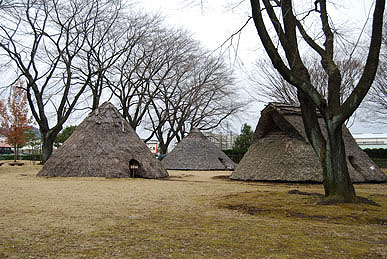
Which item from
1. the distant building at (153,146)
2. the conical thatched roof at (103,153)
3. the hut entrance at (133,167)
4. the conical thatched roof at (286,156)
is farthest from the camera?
the distant building at (153,146)

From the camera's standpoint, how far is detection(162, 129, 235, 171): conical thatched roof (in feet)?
81.3

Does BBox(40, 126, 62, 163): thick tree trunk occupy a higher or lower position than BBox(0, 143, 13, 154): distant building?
lower

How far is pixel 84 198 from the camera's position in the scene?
26.0 feet

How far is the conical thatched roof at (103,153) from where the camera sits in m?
14.4

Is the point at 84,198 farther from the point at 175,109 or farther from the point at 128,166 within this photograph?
the point at 175,109

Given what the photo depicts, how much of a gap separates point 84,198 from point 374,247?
19.1 feet

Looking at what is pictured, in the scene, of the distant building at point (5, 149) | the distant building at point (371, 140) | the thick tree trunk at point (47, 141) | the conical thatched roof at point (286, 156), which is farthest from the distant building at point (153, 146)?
the conical thatched roof at point (286, 156)

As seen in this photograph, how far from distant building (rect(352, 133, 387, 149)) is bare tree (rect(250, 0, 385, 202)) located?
40.3 metres

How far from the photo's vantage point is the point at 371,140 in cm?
4684

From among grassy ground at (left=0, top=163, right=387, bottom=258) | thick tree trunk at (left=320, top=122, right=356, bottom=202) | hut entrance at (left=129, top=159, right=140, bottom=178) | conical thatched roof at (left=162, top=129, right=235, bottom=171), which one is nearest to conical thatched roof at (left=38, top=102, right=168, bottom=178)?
hut entrance at (left=129, top=159, right=140, bottom=178)

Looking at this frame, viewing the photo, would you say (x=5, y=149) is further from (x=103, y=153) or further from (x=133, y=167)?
(x=133, y=167)

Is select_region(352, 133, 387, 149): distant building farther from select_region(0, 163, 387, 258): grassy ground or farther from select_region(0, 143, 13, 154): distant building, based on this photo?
select_region(0, 143, 13, 154): distant building

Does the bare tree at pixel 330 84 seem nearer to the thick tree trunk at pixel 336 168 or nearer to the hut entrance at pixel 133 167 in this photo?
the thick tree trunk at pixel 336 168

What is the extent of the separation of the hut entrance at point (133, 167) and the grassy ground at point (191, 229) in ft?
24.4
